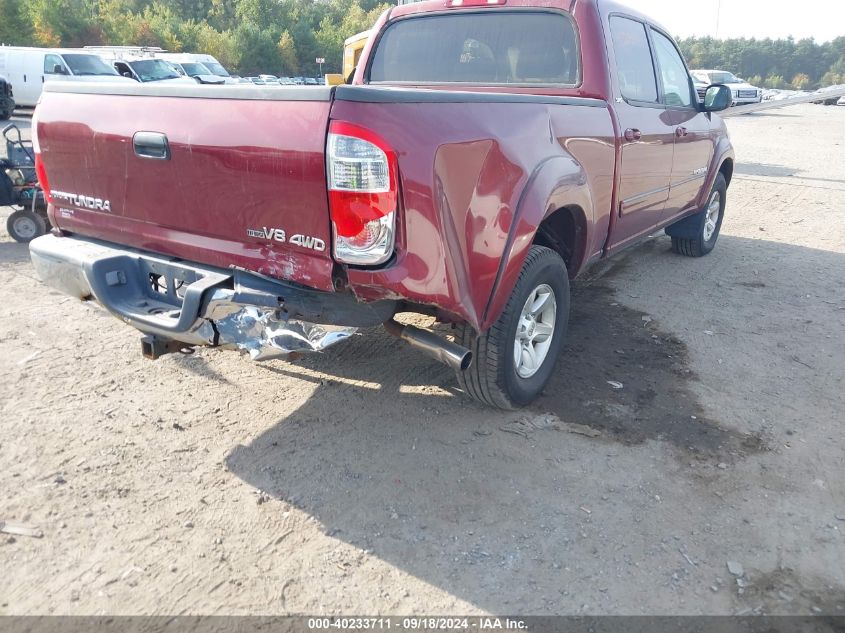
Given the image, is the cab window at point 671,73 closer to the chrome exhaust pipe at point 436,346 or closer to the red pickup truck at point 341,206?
the red pickup truck at point 341,206

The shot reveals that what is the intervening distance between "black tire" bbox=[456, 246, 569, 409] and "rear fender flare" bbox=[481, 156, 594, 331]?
0.15 meters

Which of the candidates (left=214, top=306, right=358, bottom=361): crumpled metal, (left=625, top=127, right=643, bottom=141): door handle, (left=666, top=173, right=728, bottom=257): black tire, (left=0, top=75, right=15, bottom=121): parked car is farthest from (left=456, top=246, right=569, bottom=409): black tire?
(left=0, top=75, right=15, bottom=121): parked car

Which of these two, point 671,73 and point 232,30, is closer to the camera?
point 671,73

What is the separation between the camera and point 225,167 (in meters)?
2.74

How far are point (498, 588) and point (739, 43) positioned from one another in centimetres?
10487

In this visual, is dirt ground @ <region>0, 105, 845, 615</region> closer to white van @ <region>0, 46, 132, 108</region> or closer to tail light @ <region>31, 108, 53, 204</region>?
tail light @ <region>31, 108, 53, 204</region>

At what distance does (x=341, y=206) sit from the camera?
8.32 ft

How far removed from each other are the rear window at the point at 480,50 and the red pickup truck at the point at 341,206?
4 cm

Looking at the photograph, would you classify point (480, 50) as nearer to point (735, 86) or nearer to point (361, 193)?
point (361, 193)

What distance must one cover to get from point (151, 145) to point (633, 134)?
9.00 ft

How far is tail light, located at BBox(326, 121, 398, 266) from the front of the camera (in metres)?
2.46

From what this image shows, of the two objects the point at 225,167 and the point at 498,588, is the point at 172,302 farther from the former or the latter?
the point at 498,588

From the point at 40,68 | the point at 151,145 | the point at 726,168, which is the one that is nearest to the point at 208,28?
the point at 40,68

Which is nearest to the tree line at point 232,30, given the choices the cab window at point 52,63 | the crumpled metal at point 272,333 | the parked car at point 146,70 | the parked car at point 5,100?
the parked car at point 146,70
